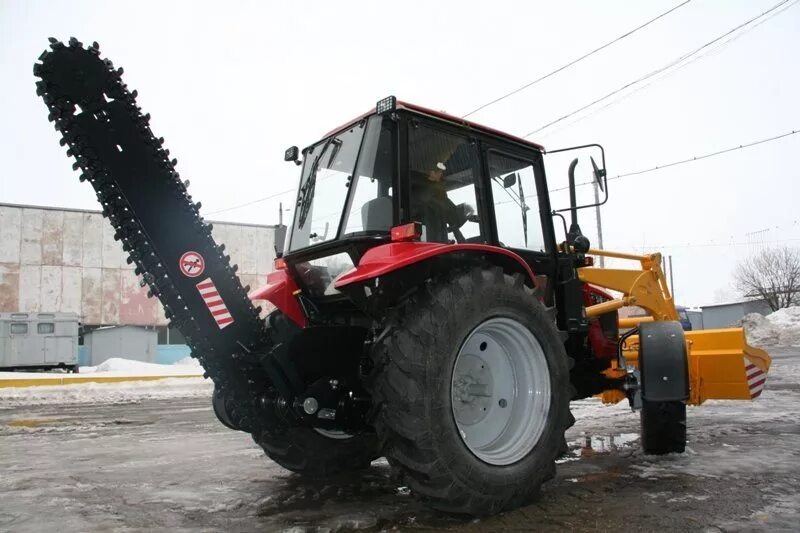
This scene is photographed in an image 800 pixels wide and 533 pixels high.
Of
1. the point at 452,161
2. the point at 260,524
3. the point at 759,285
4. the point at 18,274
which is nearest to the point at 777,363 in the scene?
the point at 452,161

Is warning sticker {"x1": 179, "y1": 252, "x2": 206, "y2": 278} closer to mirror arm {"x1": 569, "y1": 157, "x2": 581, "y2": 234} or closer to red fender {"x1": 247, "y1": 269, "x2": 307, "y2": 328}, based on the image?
red fender {"x1": 247, "y1": 269, "x2": 307, "y2": 328}

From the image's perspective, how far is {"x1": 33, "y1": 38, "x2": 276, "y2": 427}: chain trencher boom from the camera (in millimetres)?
3408

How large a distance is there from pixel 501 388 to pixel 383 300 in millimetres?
1023

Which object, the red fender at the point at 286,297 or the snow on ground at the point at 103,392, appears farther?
the snow on ground at the point at 103,392

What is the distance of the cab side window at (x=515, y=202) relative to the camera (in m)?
4.60

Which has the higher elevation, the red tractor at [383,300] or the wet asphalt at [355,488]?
the red tractor at [383,300]

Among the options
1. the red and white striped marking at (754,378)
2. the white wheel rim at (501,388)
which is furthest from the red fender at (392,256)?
the red and white striped marking at (754,378)

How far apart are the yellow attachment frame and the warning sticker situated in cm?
328

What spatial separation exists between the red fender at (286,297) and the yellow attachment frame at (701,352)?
8.23ft

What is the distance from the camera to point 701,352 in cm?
545

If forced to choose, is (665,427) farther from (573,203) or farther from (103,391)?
(103,391)

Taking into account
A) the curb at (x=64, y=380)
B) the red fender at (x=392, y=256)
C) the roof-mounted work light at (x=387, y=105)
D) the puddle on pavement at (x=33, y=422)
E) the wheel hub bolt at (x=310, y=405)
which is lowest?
the puddle on pavement at (x=33, y=422)

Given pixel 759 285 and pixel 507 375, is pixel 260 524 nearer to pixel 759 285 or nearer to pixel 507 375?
pixel 507 375

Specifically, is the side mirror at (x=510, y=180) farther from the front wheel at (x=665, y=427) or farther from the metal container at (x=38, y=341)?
the metal container at (x=38, y=341)
